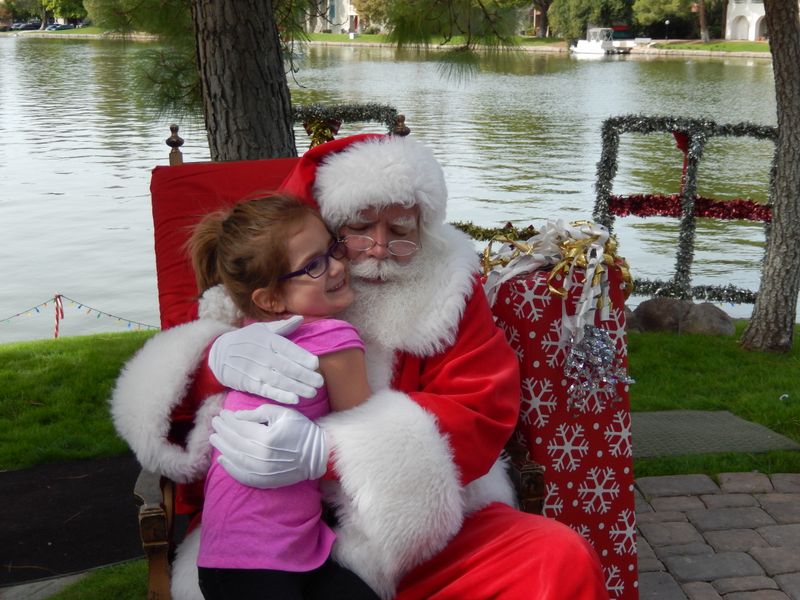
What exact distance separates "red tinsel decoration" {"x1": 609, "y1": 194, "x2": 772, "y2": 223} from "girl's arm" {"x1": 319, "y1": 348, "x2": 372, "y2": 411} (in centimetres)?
526

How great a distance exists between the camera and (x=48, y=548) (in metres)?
3.29

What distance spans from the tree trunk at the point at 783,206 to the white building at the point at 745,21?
174 feet

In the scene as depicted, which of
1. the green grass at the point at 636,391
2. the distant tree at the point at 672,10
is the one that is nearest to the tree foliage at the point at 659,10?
the distant tree at the point at 672,10

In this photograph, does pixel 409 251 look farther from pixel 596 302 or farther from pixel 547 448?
pixel 547 448

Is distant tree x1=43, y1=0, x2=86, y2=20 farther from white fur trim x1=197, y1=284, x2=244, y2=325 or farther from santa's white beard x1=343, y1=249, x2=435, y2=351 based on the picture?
santa's white beard x1=343, y1=249, x2=435, y2=351

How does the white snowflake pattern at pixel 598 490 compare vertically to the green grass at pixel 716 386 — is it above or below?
above

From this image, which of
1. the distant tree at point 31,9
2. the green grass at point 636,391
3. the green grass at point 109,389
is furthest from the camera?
the distant tree at point 31,9

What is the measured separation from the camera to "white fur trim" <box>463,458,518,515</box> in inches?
86.7

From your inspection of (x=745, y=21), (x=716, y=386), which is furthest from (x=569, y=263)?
(x=745, y=21)

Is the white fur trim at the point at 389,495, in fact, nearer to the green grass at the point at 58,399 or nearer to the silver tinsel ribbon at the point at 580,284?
the silver tinsel ribbon at the point at 580,284

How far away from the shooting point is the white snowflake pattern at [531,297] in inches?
99.3

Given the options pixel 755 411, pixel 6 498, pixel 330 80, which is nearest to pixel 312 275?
pixel 6 498

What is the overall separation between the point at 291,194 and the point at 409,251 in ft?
1.05

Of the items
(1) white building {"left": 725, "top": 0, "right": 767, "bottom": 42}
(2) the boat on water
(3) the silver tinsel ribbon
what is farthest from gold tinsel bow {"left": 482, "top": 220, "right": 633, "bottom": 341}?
(1) white building {"left": 725, "top": 0, "right": 767, "bottom": 42}
